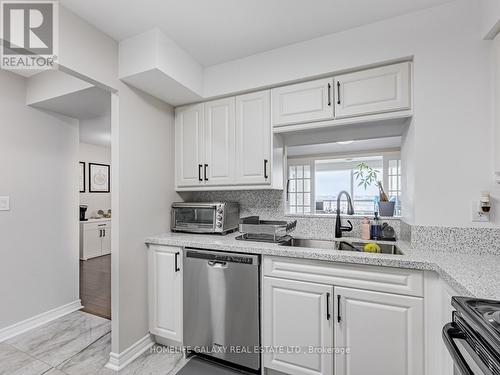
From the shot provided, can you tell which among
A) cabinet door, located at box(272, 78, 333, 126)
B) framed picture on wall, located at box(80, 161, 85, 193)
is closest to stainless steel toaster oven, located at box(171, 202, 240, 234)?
cabinet door, located at box(272, 78, 333, 126)

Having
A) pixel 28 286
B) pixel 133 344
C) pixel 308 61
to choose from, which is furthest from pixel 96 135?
pixel 308 61

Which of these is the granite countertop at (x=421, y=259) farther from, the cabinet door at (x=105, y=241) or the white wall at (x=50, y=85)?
the cabinet door at (x=105, y=241)

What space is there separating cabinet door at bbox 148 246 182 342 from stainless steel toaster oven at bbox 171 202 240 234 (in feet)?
1.02

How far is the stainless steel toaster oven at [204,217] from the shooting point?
217 centimetres

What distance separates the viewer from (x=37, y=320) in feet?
7.80

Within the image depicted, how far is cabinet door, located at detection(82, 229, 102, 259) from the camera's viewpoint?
15.3ft

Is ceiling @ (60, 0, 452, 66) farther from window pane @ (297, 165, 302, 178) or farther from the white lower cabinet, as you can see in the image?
the white lower cabinet

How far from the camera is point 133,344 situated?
192 cm

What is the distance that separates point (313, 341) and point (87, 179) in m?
5.42

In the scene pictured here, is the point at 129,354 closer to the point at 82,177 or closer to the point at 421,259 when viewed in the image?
the point at 421,259

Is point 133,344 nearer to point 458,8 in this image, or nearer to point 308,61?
point 308,61

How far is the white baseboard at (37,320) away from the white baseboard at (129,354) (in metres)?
1.12

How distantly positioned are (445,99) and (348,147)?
758 mm

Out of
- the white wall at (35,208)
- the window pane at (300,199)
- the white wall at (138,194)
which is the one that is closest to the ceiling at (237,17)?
the white wall at (138,194)
